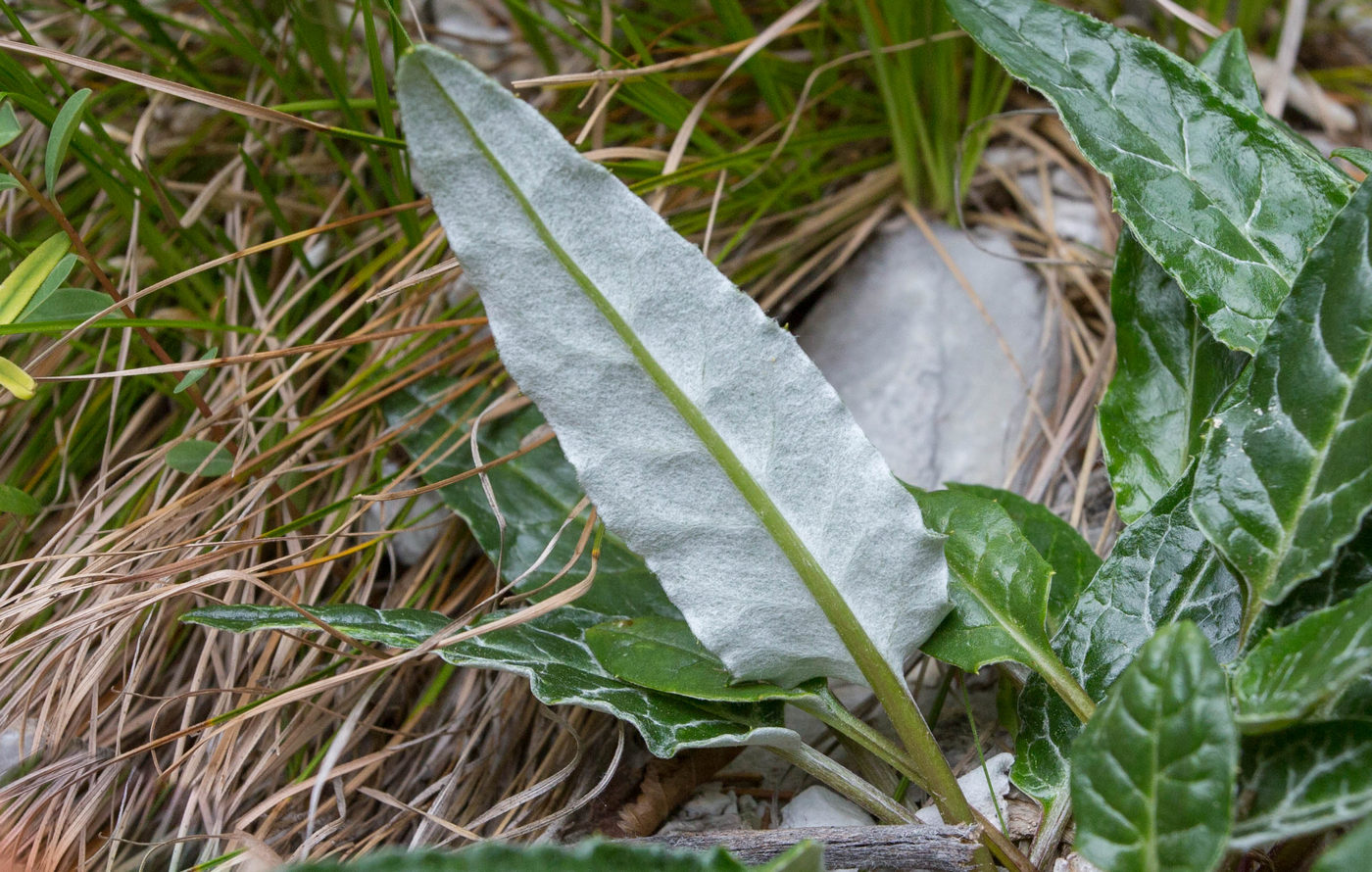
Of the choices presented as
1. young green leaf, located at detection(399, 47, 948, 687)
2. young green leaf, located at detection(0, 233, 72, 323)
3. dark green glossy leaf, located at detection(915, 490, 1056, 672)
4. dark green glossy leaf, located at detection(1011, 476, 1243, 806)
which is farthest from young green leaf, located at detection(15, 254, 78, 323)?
dark green glossy leaf, located at detection(1011, 476, 1243, 806)

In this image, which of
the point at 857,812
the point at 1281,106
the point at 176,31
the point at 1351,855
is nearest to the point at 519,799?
the point at 857,812

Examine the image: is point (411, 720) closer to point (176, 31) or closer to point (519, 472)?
point (519, 472)

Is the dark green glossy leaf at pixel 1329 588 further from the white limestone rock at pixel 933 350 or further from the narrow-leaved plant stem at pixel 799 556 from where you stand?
the white limestone rock at pixel 933 350

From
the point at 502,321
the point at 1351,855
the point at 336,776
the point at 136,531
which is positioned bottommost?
the point at 336,776

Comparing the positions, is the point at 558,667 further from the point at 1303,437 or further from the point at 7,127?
the point at 7,127

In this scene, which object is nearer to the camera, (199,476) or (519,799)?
(519,799)

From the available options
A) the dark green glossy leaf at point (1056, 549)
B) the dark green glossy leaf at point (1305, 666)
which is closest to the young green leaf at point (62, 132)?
the dark green glossy leaf at point (1056, 549)

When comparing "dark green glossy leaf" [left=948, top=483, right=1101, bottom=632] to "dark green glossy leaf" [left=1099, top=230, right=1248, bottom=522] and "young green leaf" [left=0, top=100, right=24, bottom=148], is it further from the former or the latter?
"young green leaf" [left=0, top=100, right=24, bottom=148]
